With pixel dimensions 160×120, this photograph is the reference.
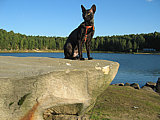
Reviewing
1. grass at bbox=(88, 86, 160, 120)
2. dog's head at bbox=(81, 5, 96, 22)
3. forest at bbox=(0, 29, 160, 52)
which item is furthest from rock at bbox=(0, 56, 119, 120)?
forest at bbox=(0, 29, 160, 52)

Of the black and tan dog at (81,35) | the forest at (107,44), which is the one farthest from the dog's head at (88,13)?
the forest at (107,44)

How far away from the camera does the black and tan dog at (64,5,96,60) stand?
6281 mm

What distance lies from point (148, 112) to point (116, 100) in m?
1.40

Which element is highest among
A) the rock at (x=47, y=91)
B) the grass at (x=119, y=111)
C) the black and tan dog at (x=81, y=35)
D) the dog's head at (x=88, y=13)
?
the dog's head at (x=88, y=13)

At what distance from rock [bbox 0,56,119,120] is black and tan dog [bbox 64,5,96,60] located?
204 cm

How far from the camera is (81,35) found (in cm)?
644

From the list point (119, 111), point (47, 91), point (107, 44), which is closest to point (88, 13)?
point (47, 91)

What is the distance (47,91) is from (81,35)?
3152 millimetres

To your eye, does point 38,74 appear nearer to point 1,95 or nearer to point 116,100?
point 1,95

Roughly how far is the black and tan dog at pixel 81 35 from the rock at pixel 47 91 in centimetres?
204

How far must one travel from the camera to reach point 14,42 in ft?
339

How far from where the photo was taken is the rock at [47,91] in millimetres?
3594

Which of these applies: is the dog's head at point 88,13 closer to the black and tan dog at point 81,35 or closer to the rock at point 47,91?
the black and tan dog at point 81,35

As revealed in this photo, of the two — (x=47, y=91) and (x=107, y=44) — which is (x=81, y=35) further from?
(x=107, y=44)
